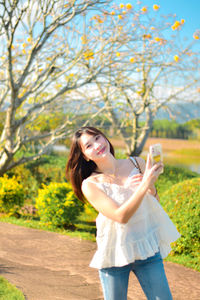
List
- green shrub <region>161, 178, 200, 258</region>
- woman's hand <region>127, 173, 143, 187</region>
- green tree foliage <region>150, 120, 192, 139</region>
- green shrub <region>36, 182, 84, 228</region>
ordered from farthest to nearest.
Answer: green tree foliage <region>150, 120, 192, 139</region>, green shrub <region>36, 182, 84, 228</region>, green shrub <region>161, 178, 200, 258</region>, woman's hand <region>127, 173, 143, 187</region>

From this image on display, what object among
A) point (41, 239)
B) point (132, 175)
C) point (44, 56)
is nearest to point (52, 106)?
point (44, 56)

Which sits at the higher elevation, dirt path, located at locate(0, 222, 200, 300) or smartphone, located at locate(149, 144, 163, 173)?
smartphone, located at locate(149, 144, 163, 173)

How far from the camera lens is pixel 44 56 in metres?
7.16

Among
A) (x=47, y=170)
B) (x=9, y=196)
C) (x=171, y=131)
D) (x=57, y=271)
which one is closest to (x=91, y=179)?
(x=57, y=271)

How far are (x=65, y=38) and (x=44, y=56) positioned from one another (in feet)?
2.00

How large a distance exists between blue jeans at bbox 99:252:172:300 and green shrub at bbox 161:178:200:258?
249 cm

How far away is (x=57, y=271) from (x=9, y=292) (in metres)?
0.70

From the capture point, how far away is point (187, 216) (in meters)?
4.17

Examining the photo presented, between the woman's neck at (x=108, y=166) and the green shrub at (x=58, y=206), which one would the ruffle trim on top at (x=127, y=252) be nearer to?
the woman's neck at (x=108, y=166)

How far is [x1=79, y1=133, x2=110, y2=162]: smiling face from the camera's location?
1932 millimetres

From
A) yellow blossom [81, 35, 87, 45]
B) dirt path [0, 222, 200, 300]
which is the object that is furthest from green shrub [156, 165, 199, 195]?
yellow blossom [81, 35, 87, 45]

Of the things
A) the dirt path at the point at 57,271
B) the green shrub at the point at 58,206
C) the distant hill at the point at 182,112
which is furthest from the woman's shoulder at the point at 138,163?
the distant hill at the point at 182,112

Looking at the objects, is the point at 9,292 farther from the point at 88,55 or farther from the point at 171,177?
the point at 171,177

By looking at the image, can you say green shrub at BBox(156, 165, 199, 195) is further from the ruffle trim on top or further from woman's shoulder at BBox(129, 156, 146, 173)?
the ruffle trim on top
